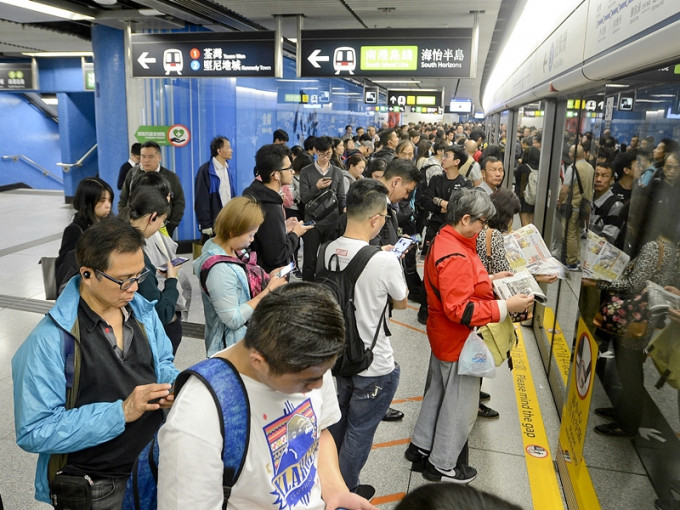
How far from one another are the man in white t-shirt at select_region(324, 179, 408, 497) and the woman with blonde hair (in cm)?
44

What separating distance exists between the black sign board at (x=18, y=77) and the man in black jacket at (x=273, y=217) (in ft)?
36.6

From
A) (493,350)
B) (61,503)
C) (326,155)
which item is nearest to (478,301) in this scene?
(493,350)

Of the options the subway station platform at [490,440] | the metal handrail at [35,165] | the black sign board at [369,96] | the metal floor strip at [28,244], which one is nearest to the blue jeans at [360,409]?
the subway station platform at [490,440]

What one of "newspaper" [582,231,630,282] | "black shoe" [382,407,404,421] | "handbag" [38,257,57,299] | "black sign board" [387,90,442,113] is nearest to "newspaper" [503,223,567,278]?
"newspaper" [582,231,630,282]

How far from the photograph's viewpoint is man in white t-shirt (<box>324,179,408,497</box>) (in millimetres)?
2713

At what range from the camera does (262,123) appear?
34.8 ft

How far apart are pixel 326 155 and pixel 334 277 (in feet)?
12.4

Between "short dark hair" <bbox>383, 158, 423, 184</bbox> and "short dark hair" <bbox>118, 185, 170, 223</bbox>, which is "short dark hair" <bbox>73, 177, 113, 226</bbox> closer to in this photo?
"short dark hair" <bbox>118, 185, 170, 223</bbox>

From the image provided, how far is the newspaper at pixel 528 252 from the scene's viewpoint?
347 cm

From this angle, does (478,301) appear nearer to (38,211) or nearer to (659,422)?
(659,422)

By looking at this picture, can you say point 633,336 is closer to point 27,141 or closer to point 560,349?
point 560,349

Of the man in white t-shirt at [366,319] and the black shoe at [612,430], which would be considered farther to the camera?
the black shoe at [612,430]

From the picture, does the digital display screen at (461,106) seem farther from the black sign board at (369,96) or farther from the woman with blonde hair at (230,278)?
the woman with blonde hair at (230,278)

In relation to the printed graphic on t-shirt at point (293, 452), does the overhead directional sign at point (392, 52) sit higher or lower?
higher
